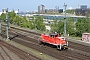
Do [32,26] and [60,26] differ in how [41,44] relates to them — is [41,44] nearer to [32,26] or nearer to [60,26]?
[60,26]

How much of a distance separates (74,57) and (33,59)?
4.96 m

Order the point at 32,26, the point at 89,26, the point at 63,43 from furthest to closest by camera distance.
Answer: the point at 32,26, the point at 89,26, the point at 63,43

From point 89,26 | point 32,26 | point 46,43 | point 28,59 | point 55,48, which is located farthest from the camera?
point 32,26

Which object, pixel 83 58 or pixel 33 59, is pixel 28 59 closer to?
pixel 33 59

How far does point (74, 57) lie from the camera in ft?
81.2

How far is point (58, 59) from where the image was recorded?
23.9m

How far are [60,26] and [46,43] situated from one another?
22.8 m

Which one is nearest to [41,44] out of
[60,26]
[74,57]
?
[74,57]

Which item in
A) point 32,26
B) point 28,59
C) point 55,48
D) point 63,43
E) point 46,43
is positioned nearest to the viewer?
point 28,59

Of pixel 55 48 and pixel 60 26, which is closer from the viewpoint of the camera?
pixel 55 48

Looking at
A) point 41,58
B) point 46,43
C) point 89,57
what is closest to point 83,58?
point 89,57

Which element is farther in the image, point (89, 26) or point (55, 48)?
point (89, 26)

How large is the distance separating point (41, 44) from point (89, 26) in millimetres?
21806

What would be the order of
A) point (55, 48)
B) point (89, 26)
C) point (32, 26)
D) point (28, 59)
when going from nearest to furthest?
point (28, 59), point (55, 48), point (89, 26), point (32, 26)
